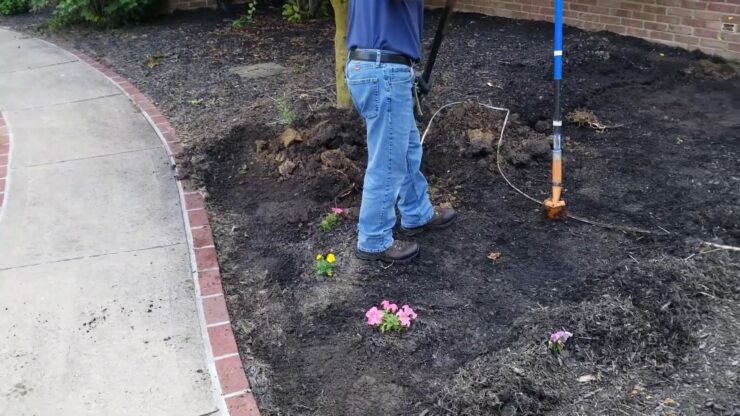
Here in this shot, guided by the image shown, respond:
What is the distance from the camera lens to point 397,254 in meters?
3.71

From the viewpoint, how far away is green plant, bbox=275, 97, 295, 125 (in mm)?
5445

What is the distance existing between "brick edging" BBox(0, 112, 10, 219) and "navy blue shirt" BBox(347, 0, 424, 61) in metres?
2.87

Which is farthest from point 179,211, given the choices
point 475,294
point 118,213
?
point 475,294

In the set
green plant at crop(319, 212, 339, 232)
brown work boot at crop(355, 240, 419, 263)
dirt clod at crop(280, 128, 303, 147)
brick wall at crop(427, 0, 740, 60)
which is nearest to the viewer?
brown work boot at crop(355, 240, 419, 263)

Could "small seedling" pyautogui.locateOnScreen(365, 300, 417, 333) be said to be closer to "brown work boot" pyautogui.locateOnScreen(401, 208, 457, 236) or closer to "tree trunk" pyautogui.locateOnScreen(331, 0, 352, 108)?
"brown work boot" pyautogui.locateOnScreen(401, 208, 457, 236)

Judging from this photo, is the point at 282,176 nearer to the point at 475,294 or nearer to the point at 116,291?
the point at 116,291

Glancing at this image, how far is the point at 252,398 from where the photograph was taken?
2.87 metres

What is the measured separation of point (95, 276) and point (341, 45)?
2677mm

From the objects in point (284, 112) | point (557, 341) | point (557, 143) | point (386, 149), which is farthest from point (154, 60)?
point (557, 341)

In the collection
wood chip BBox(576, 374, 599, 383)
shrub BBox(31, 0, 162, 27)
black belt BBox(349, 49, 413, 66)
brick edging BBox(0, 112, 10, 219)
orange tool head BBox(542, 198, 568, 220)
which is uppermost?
black belt BBox(349, 49, 413, 66)

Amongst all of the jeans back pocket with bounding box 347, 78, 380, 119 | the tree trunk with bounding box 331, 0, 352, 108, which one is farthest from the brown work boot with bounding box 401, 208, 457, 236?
the tree trunk with bounding box 331, 0, 352, 108

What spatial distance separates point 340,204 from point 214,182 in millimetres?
1045

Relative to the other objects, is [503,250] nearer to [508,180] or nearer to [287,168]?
[508,180]

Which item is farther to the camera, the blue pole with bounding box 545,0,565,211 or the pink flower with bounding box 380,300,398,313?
the blue pole with bounding box 545,0,565,211
